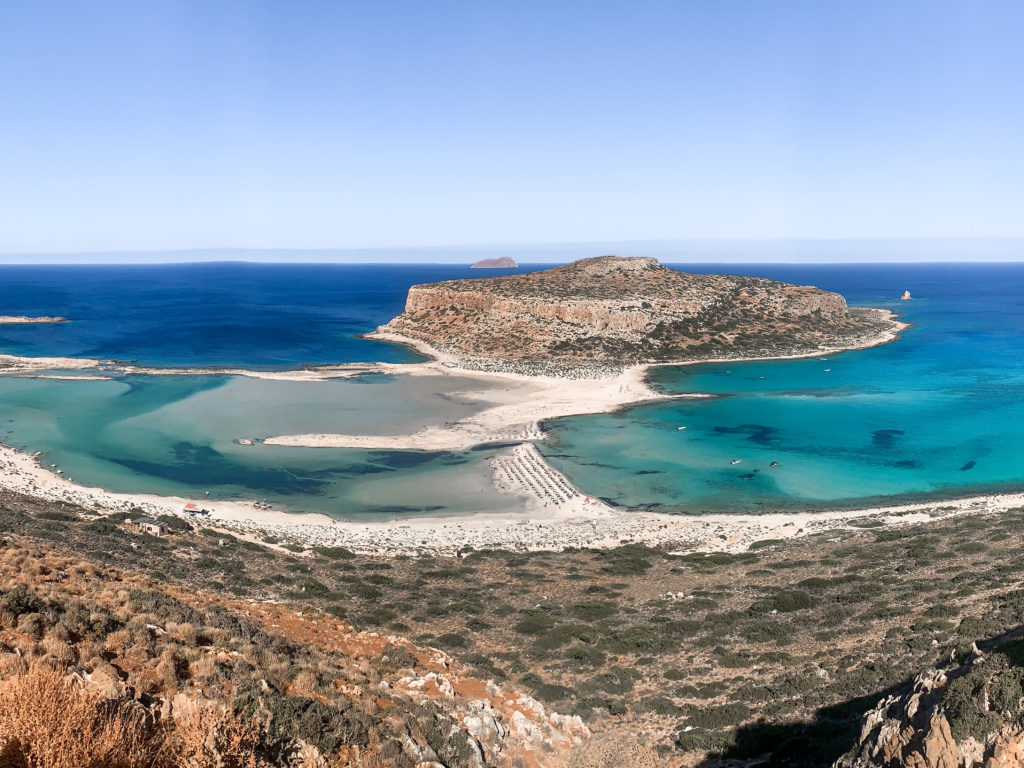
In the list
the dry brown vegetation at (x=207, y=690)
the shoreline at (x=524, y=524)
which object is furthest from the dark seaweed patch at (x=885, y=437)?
the dry brown vegetation at (x=207, y=690)

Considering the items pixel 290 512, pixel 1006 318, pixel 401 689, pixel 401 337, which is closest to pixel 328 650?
pixel 401 689

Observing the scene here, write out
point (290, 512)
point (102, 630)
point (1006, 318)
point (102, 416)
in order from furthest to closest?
point (1006, 318) < point (102, 416) < point (290, 512) < point (102, 630)

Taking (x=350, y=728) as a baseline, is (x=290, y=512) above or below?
below

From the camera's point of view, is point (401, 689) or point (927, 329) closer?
point (401, 689)

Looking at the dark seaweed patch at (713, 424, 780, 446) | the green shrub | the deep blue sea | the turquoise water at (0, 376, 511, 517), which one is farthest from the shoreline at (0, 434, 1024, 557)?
the dark seaweed patch at (713, 424, 780, 446)

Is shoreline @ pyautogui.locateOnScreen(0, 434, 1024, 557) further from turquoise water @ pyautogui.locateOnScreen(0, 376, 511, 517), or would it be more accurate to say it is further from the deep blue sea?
turquoise water @ pyautogui.locateOnScreen(0, 376, 511, 517)

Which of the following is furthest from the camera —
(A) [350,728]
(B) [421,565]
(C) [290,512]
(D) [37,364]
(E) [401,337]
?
(E) [401,337]

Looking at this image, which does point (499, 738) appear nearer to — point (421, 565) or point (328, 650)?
point (328, 650)
